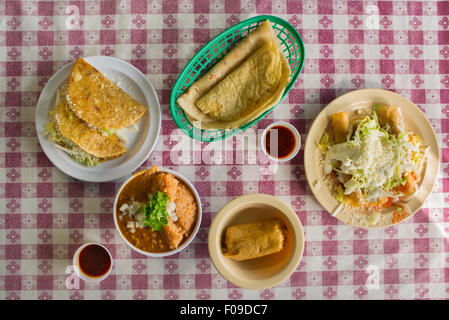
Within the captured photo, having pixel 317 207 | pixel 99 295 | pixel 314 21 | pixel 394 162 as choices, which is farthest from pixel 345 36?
pixel 99 295

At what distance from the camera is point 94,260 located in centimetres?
239

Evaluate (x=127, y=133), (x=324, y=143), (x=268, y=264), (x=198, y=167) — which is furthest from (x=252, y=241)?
(x=127, y=133)

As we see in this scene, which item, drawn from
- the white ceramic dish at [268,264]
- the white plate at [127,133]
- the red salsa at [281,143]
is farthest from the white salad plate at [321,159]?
the white plate at [127,133]

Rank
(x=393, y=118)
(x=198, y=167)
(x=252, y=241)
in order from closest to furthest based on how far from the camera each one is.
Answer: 1. (x=252, y=241)
2. (x=393, y=118)
3. (x=198, y=167)

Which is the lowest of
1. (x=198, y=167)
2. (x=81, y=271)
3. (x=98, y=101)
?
(x=81, y=271)

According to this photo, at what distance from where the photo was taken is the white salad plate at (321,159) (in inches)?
95.4

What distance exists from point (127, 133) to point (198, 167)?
1.64 ft

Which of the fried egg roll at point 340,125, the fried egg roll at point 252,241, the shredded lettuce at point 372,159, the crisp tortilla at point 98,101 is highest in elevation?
the crisp tortilla at point 98,101

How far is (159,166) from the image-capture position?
2.47 metres

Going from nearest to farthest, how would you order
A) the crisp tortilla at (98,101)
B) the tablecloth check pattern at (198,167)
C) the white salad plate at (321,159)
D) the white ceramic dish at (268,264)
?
the white ceramic dish at (268,264)
the crisp tortilla at (98,101)
the white salad plate at (321,159)
the tablecloth check pattern at (198,167)

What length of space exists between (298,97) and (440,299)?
5.43ft

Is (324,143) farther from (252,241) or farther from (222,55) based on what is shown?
(222,55)

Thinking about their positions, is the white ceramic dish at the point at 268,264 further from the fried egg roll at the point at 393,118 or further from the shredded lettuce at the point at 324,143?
the fried egg roll at the point at 393,118

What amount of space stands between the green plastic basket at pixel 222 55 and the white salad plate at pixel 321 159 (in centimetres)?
32
